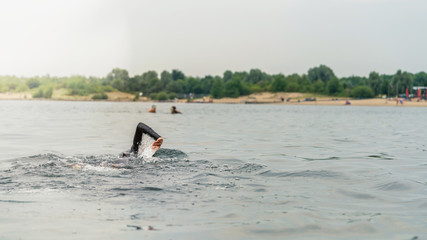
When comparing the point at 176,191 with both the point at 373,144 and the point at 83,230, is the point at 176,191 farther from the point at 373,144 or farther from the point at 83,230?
the point at 373,144

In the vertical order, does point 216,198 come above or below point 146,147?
below

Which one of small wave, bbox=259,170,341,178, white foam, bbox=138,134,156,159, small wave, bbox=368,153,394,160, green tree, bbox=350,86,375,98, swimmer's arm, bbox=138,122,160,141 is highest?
green tree, bbox=350,86,375,98

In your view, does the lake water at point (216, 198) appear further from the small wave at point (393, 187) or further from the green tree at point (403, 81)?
the green tree at point (403, 81)

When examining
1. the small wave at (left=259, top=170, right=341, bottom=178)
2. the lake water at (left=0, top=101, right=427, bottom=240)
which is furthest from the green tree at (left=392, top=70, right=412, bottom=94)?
the small wave at (left=259, top=170, right=341, bottom=178)

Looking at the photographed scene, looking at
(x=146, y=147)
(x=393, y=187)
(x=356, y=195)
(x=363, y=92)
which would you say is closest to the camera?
(x=356, y=195)

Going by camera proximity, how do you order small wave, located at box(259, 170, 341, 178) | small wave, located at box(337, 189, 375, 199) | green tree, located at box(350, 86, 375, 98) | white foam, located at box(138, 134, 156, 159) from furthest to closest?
green tree, located at box(350, 86, 375, 98) → white foam, located at box(138, 134, 156, 159) → small wave, located at box(259, 170, 341, 178) → small wave, located at box(337, 189, 375, 199)

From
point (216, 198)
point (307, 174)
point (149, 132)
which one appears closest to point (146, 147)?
point (149, 132)

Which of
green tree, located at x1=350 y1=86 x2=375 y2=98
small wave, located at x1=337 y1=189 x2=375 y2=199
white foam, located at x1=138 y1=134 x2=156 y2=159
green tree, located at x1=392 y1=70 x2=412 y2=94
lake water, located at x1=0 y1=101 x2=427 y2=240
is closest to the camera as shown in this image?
lake water, located at x1=0 y1=101 x2=427 y2=240

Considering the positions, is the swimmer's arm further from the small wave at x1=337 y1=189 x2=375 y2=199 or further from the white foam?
the small wave at x1=337 y1=189 x2=375 y2=199

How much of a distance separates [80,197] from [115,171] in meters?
3.30

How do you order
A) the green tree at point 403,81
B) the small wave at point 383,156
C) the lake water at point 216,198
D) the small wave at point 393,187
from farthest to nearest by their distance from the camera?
1. the green tree at point 403,81
2. the small wave at point 383,156
3. the small wave at point 393,187
4. the lake water at point 216,198

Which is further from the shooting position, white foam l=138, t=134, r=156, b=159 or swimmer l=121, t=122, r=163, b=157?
white foam l=138, t=134, r=156, b=159

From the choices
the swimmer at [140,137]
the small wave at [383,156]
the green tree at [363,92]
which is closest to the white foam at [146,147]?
the swimmer at [140,137]

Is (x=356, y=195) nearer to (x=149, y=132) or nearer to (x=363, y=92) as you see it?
(x=149, y=132)
